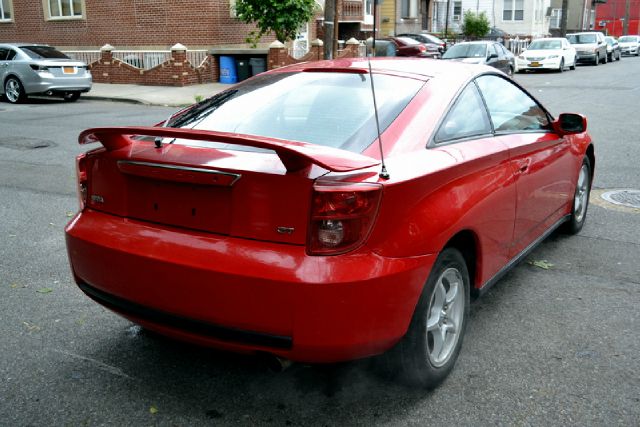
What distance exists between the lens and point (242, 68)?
23.0 metres

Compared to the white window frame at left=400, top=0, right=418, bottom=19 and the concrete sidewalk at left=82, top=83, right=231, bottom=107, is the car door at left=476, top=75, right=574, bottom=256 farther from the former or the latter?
the white window frame at left=400, top=0, right=418, bottom=19

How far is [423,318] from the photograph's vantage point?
314 cm

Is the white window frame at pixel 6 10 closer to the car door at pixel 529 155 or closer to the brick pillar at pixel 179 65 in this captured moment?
the brick pillar at pixel 179 65

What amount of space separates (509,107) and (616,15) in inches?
3630

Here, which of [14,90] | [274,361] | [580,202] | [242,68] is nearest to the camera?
[274,361]

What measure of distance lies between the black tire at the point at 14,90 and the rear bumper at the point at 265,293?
17283mm

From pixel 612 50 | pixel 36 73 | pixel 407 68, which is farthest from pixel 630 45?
pixel 407 68

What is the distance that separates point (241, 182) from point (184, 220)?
368 millimetres

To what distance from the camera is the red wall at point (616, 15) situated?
278 feet

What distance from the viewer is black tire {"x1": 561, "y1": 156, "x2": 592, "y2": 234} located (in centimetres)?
582

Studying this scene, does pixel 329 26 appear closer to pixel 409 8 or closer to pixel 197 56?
pixel 197 56

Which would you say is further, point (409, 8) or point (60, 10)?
point (409, 8)

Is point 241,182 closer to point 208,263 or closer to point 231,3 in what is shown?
point 208,263

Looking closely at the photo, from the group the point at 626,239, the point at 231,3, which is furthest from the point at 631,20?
the point at 626,239
